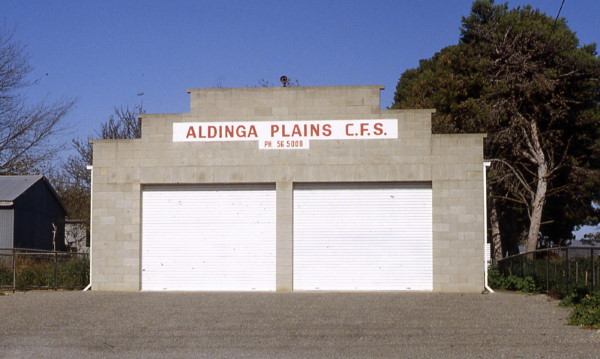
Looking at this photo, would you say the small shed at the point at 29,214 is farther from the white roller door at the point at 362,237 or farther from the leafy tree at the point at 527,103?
the leafy tree at the point at 527,103

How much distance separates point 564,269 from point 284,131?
828cm

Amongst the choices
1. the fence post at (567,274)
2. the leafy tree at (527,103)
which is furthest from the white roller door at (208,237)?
the leafy tree at (527,103)

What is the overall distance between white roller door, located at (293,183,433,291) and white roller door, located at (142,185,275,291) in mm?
997

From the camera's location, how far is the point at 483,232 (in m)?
22.3

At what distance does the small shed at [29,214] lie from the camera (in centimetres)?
3481

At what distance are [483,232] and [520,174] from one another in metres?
16.4

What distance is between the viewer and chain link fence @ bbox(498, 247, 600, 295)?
17953 millimetres

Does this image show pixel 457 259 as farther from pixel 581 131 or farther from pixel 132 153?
pixel 581 131

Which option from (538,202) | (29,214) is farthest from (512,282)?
(29,214)

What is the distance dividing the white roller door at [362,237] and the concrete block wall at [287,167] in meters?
0.34

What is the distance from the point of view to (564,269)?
19.9 meters

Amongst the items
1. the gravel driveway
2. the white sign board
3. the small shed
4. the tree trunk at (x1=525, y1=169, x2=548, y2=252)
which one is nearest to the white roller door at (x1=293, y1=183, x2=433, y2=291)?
the white sign board

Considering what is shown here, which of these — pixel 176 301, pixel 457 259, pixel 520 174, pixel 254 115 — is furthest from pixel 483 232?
pixel 520 174

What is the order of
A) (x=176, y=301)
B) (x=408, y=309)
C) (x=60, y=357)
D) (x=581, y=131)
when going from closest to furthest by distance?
(x=60, y=357)
(x=408, y=309)
(x=176, y=301)
(x=581, y=131)
